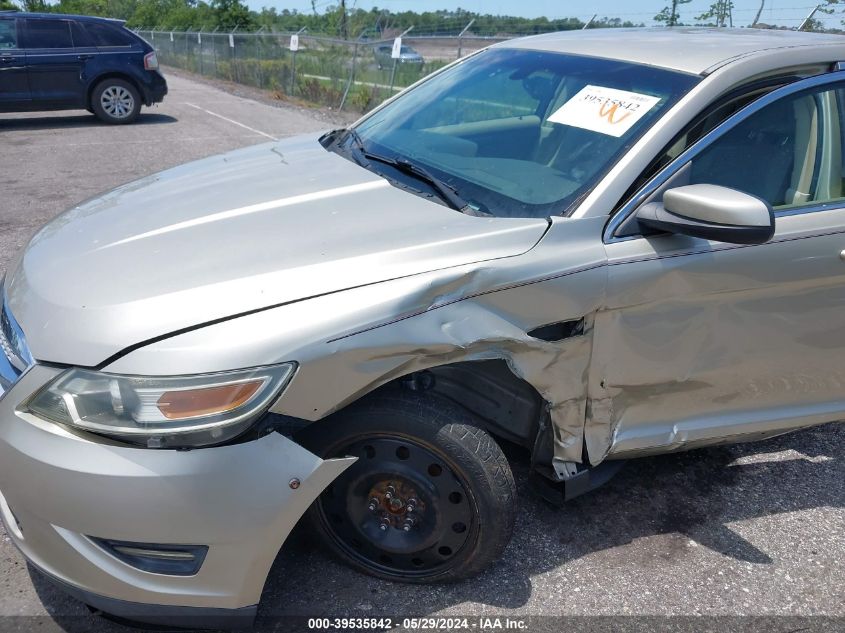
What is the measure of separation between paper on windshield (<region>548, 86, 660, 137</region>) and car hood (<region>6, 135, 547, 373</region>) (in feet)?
1.70

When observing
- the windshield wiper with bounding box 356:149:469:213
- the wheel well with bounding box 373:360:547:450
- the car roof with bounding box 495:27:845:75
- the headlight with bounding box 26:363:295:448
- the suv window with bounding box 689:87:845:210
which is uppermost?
the car roof with bounding box 495:27:845:75

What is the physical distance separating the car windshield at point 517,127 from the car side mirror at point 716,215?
0.28m

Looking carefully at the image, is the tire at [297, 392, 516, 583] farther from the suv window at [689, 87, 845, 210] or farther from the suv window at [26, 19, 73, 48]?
the suv window at [26, 19, 73, 48]

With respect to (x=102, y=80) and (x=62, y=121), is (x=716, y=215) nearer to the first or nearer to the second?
(x=102, y=80)

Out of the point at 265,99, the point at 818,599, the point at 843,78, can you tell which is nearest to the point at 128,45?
the point at 265,99

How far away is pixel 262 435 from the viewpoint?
6.35ft

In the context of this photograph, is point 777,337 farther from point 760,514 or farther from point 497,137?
point 497,137

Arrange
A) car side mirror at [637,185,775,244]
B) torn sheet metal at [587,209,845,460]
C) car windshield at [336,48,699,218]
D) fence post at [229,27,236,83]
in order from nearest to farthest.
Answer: car side mirror at [637,185,775,244] → torn sheet metal at [587,209,845,460] → car windshield at [336,48,699,218] → fence post at [229,27,236,83]

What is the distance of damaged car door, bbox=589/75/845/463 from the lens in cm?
235

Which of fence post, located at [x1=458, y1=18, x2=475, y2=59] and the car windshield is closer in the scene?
the car windshield

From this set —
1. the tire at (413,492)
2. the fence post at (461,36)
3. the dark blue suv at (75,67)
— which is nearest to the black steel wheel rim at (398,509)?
the tire at (413,492)

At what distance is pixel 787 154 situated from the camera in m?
2.70

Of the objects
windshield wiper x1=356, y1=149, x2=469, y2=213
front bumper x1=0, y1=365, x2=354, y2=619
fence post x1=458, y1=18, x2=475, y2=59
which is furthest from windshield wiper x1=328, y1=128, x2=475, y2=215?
fence post x1=458, y1=18, x2=475, y2=59

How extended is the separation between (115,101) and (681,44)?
37.4ft
